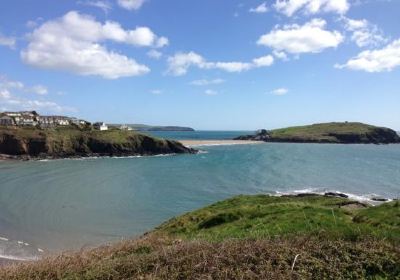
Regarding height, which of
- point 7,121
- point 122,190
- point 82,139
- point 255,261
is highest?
point 7,121

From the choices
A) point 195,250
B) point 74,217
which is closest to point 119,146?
point 74,217

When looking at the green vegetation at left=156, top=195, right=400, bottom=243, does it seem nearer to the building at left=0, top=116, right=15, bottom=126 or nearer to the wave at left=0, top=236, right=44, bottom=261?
the wave at left=0, top=236, right=44, bottom=261

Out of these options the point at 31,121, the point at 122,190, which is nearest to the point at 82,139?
the point at 31,121

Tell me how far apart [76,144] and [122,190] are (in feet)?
243

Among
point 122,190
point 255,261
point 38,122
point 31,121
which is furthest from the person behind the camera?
point 38,122

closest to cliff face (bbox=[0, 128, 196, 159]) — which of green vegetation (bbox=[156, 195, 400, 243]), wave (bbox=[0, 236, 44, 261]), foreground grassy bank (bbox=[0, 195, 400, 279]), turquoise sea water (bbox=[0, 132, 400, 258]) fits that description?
turquoise sea water (bbox=[0, 132, 400, 258])

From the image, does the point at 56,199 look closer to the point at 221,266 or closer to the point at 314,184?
the point at 314,184

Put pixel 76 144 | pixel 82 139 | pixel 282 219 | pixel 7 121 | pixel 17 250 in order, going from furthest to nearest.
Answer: pixel 7 121 < pixel 82 139 < pixel 76 144 < pixel 17 250 < pixel 282 219

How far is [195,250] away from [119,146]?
133679mm

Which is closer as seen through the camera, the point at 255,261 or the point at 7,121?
the point at 255,261

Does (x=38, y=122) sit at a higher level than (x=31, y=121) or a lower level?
lower

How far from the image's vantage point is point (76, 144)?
136 m

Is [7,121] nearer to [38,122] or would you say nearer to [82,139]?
[38,122]

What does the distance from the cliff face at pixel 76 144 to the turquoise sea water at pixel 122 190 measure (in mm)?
26477
